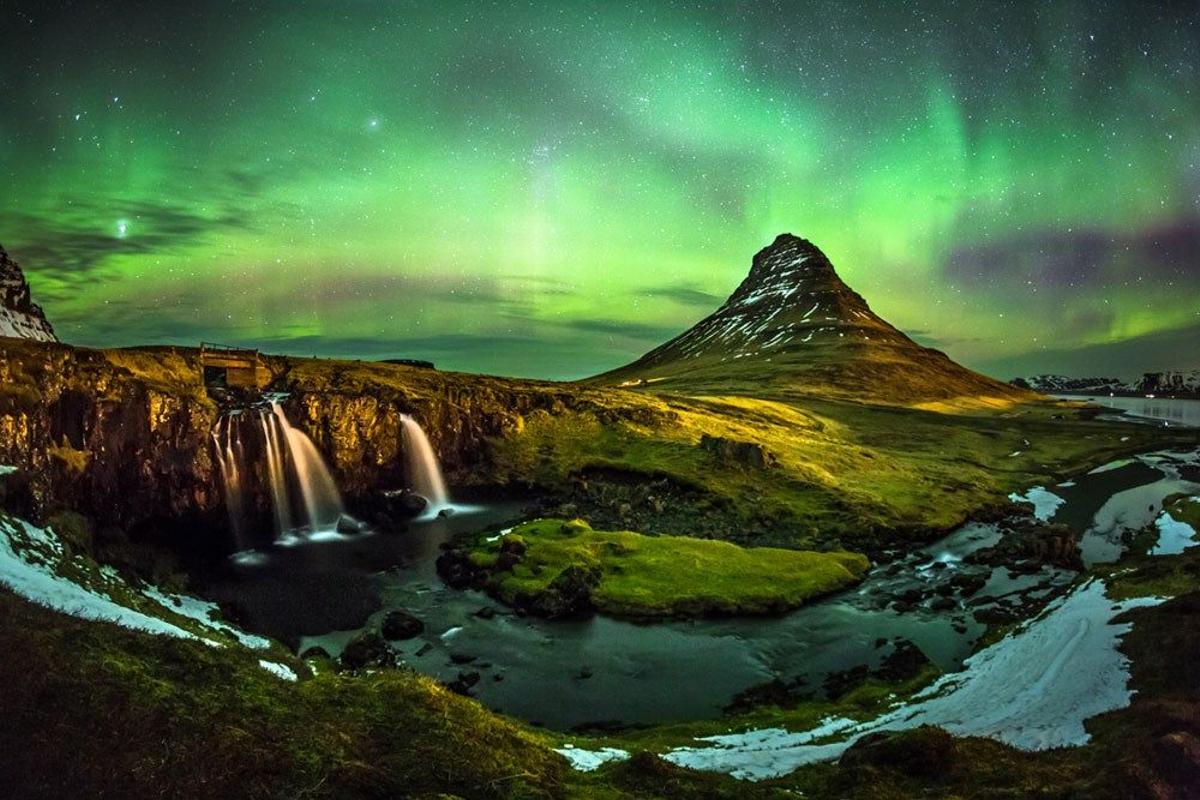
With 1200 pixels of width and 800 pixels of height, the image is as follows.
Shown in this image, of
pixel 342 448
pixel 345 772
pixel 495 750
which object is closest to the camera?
pixel 345 772

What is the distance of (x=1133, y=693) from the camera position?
28500 mm

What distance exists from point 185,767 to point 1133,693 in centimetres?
3459

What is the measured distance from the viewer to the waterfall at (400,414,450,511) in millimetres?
94375

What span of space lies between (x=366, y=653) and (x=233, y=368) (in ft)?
195

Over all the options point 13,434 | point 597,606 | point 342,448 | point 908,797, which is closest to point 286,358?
point 342,448

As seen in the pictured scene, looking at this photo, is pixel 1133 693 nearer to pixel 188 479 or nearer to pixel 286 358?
pixel 188 479

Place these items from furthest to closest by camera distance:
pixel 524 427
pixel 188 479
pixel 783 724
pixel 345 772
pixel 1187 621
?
pixel 524 427 < pixel 188 479 < pixel 783 724 < pixel 1187 621 < pixel 345 772

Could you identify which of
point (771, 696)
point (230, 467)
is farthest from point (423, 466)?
point (771, 696)

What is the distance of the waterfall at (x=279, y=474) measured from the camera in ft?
248

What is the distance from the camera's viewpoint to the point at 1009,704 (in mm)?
31359

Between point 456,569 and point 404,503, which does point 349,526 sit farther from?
point 456,569

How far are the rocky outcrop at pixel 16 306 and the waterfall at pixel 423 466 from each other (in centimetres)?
12025

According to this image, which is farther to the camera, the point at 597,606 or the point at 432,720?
the point at 597,606

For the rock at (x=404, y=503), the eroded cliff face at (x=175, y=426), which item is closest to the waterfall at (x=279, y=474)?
the eroded cliff face at (x=175, y=426)
